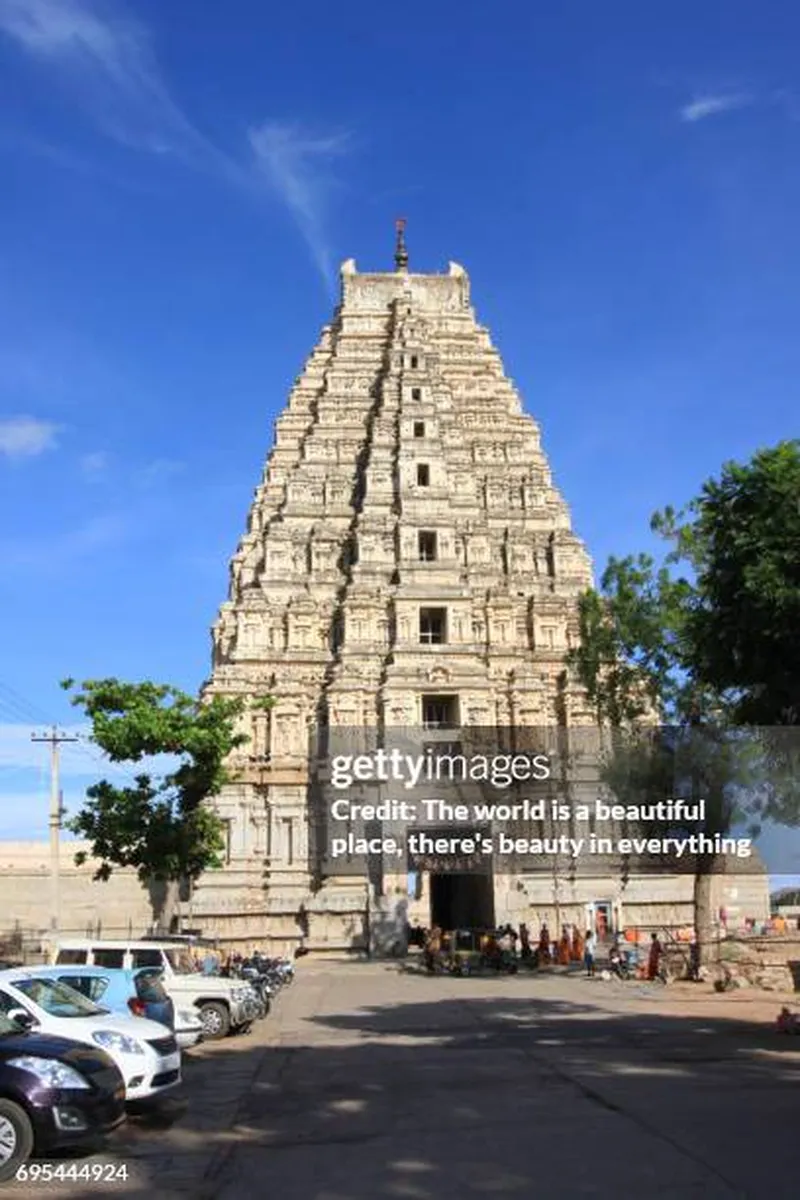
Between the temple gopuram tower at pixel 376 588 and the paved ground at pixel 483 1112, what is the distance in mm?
21711

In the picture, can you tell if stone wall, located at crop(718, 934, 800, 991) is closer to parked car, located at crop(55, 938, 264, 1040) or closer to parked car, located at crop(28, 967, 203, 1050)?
parked car, located at crop(55, 938, 264, 1040)

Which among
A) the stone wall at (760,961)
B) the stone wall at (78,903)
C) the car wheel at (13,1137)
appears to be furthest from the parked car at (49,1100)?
the stone wall at (78,903)

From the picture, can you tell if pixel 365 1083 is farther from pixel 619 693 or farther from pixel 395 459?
pixel 395 459

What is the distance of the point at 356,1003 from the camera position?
2586cm

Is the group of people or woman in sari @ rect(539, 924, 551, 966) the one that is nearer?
the group of people

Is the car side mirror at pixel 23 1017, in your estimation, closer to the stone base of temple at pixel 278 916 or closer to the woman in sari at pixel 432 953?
the woman in sari at pixel 432 953

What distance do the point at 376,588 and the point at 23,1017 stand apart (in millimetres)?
37476

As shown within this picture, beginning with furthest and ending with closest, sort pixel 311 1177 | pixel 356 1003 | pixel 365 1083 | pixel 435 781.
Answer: pixel 435 781
pixel 356 1003
pixel 365 1083
pixel 311 1177

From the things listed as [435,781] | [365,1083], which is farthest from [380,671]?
[365,1083]

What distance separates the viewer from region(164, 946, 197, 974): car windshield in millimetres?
19734

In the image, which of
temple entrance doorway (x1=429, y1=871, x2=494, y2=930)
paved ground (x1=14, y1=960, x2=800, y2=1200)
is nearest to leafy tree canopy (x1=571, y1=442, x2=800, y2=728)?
paved ground (x1=14, y1=960, x2=800, y2=1200)

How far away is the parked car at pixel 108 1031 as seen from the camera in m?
11.8

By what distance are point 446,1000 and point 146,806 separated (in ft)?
32.8

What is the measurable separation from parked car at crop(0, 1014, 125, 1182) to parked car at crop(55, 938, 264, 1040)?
8721 millimetres
